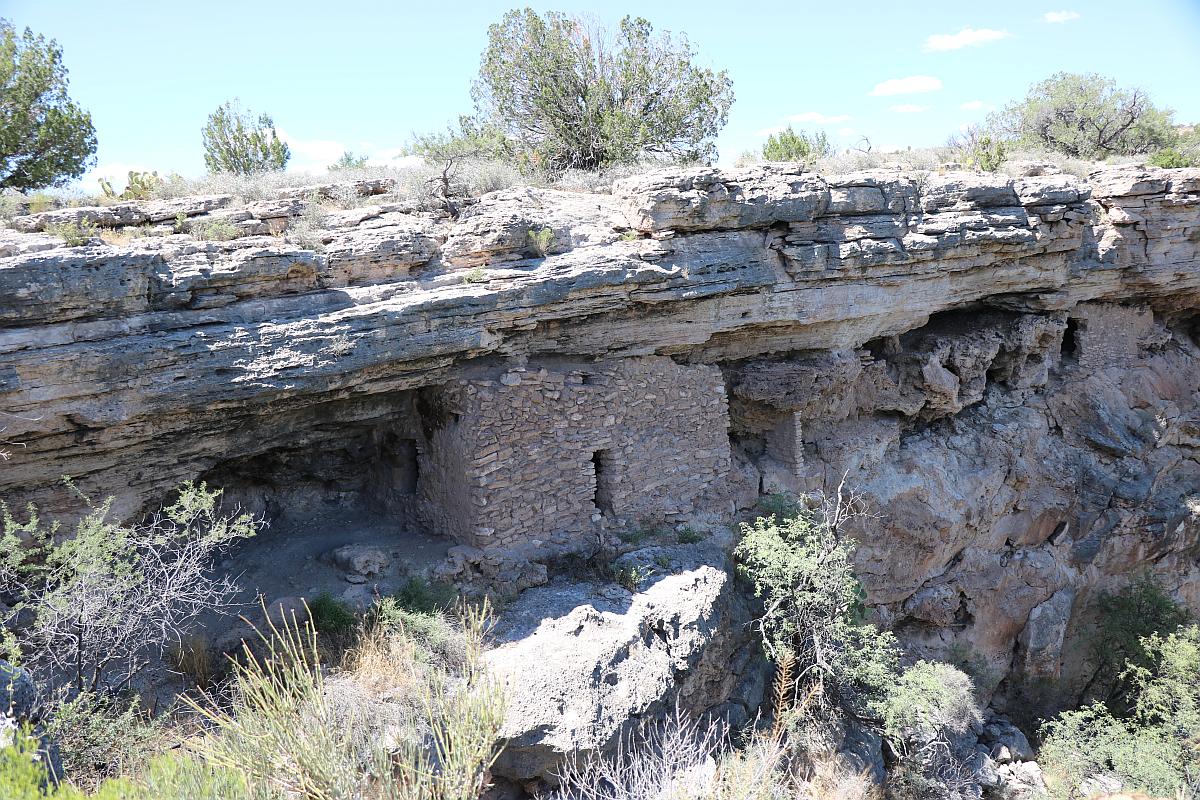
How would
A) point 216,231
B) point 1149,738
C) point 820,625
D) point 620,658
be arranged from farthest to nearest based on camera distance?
point 1149,738, point 820,625, point 216,231, point 620,658

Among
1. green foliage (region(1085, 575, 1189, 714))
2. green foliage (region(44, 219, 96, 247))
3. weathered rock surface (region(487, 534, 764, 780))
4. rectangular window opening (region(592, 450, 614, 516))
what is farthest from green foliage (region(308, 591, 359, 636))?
green foliage (region(1085, 575, 1189, 714))

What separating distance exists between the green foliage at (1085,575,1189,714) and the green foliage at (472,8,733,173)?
9553 millimetres

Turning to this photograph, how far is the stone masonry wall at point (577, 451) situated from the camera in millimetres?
7605

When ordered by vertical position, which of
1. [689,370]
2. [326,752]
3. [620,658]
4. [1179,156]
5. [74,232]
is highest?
[74,232]

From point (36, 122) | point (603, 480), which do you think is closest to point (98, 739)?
point (603, 480)

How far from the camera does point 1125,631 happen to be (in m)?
10.8

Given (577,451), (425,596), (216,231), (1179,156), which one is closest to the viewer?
(216,231)

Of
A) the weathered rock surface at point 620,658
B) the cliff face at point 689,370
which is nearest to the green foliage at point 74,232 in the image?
the cliff face at point 689,370

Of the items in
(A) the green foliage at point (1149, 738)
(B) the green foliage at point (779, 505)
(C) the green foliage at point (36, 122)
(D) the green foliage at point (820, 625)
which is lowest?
(A) the green foliage at point (1149, 738)

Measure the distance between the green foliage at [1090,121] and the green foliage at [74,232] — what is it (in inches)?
681

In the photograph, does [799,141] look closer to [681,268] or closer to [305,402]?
[681,268]

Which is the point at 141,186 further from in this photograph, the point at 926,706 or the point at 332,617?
the point at 926,706

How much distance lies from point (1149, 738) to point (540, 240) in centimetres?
931

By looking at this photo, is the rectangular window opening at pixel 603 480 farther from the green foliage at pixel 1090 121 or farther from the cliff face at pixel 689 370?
the green foliage at pixel 1090 121
